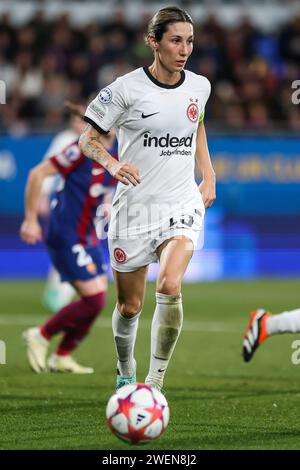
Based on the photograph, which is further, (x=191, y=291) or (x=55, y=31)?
(x=55, y=31)

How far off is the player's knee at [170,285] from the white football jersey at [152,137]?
1.40 ft

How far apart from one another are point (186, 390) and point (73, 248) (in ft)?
5.83

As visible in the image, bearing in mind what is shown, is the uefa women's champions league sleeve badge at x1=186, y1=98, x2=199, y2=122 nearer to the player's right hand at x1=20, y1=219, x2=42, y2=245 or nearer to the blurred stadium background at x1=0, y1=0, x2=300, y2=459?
the player's right hand at x1=20, y1=219, x2=42, y2=245

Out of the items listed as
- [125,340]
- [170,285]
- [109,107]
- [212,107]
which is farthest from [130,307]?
[212,107]

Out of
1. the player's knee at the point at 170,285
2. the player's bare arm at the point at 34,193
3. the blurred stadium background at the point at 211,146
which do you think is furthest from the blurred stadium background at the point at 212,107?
the player's knee at the point at 170,285

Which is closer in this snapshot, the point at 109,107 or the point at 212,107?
the point at 109,107

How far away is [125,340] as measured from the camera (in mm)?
7285

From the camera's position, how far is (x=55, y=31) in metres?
20.0

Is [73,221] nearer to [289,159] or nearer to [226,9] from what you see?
[289,159]

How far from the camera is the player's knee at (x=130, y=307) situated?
7.16m

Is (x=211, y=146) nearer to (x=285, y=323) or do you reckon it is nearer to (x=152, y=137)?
(x=285, y=323)

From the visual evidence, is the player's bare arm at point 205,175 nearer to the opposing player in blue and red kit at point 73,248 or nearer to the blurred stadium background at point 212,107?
the opposing player in blue and red kit at point 73,248
